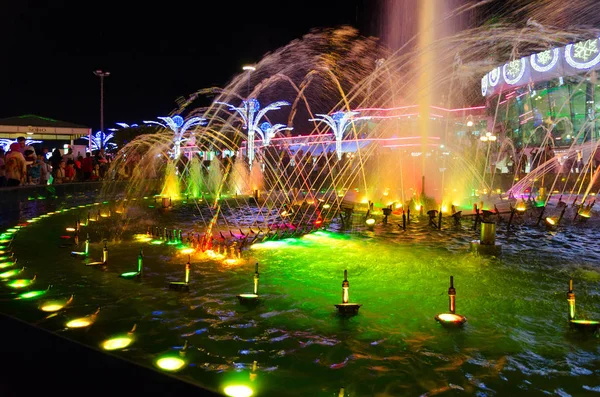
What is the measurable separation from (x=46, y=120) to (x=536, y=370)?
37.7 meters

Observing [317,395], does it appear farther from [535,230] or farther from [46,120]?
[46,120]

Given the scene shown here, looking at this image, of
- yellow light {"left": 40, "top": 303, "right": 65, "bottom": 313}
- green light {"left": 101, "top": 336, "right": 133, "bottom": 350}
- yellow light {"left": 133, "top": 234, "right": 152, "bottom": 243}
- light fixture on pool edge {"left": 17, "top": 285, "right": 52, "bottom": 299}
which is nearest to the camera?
green light {"left": 101, "top": 336, "right": 133, "bottom": 350}

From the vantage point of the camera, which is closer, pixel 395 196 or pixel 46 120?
pixel 395 196

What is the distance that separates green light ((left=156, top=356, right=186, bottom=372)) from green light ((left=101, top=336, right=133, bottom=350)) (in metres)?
0.54

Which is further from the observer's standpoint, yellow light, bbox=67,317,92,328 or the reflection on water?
yellow light, bbox=67,317,92,328

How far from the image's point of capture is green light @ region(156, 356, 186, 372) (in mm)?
3955

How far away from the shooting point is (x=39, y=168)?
17.4m

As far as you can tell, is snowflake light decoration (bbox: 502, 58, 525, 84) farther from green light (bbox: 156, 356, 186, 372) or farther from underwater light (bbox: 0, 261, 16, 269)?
green light (bbox: 156, 356, 186, 372)

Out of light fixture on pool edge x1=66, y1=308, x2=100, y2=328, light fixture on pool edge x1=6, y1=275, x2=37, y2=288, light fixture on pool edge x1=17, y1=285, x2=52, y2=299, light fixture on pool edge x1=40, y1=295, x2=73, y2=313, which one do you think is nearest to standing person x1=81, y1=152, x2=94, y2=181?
light fixture on pool edge x1=6, y1=275, x2=37, y2=288

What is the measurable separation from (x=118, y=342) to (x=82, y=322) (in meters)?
0.84

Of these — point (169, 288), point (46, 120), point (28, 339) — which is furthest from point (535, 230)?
point (46, 120)

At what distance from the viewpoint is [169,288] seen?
21.9ft

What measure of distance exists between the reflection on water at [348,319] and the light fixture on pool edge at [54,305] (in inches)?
5.6

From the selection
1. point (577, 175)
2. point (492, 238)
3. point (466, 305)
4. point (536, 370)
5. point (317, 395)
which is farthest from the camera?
point (577, 175)
